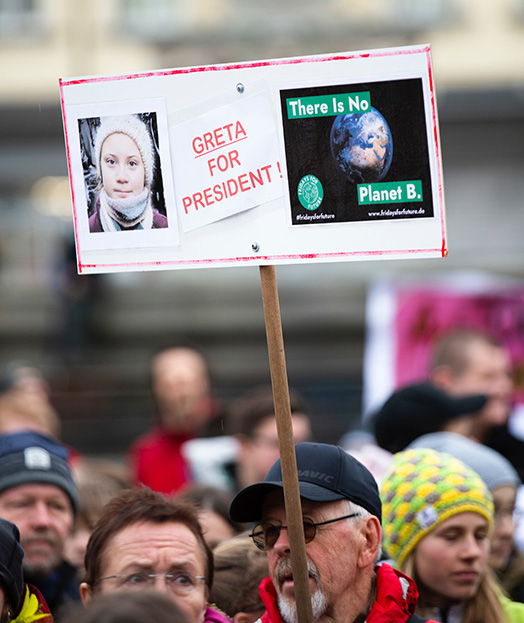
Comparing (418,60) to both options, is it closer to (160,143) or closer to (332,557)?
(160,143)

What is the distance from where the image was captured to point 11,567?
2.75 m

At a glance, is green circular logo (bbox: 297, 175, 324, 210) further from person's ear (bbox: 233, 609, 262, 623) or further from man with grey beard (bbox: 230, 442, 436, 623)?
person's ear (bbox: 233, 609, 262, 623)

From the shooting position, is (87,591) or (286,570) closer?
(286,570)

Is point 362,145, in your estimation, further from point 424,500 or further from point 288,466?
point 424,500

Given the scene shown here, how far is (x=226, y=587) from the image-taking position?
3.36 metres

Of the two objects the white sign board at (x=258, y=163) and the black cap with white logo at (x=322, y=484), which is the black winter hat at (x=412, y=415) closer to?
the black cap with white logo at (x=322, y=484)

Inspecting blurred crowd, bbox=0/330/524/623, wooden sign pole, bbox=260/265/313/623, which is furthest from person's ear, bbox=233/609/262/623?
wooden sign pole, bbox=260/265/313/623

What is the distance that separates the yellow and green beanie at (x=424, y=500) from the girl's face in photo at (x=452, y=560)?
29mm

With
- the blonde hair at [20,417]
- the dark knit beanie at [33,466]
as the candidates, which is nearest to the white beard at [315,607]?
the dark knit beanie at [33,466]

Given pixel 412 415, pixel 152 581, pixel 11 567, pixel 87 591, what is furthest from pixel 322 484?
pixel 412 415

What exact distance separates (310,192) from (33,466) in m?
1.54

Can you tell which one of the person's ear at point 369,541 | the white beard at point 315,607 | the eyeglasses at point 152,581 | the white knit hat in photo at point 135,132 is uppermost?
the white knit hat in photo at point 135,132

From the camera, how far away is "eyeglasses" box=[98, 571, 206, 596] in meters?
2.79

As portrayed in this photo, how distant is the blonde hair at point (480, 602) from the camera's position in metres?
3.28
